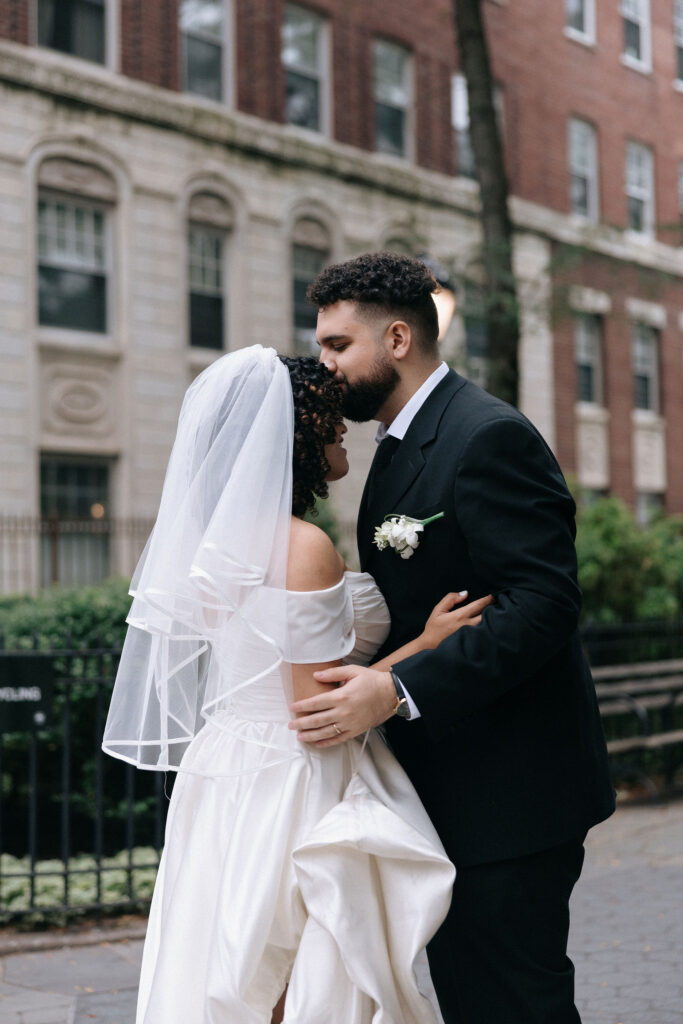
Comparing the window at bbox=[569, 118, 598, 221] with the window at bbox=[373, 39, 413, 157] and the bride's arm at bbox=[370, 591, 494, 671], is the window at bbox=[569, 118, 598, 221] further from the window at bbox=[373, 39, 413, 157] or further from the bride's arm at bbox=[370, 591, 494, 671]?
the bride's arm at bbox=[370, 591, 494, 671]

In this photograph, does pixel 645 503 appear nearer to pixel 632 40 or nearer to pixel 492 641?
pixel 632 40

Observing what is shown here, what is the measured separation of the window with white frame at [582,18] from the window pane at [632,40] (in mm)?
1436

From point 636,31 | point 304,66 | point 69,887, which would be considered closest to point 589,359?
point 636,31

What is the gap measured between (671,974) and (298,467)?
3334 millimetres

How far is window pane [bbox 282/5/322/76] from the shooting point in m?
19.9

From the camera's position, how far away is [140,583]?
3.04m

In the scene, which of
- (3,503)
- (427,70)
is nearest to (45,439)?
(3,503)

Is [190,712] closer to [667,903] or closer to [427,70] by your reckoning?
[667,903]

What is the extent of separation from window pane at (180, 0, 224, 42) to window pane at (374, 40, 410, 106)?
3.44m

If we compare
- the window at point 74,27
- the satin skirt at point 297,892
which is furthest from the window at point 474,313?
the satin skirt at point 297,892

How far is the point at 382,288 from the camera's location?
292 cm

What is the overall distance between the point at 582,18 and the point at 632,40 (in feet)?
6.44

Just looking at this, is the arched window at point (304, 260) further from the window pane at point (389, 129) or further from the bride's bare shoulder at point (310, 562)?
the bride's bare shoulder at point (310, 562)

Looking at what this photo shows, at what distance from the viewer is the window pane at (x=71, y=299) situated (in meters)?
17.0
